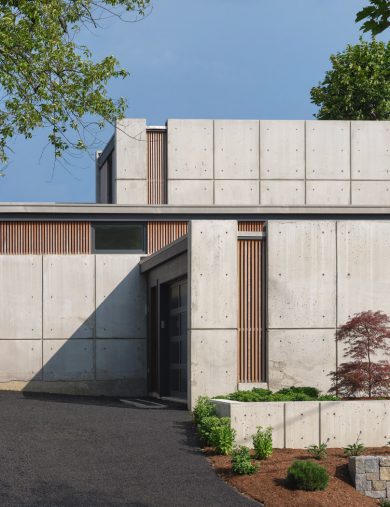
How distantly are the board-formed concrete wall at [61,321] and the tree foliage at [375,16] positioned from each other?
19.7m

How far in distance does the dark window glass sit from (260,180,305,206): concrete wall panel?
6066 millimetres

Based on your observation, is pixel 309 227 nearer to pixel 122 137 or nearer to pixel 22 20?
pixel 22 20

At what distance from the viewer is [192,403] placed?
19891 millimetres

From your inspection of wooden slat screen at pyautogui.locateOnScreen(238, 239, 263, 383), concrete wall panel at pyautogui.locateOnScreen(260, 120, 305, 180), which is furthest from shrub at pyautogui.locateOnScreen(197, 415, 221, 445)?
concrete wall panel at pyautogui.locateOnScreen(260, 120, 305, 180)

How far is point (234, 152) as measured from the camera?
106 ft

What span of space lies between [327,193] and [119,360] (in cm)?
988

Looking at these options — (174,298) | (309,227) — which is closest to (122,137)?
(174,298)

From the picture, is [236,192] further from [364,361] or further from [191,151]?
[364,361]

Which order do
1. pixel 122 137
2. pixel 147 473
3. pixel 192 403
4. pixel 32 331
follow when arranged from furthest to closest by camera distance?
pixel 122 137
pixel 32 331
pixel 192 403
pixel 147 473

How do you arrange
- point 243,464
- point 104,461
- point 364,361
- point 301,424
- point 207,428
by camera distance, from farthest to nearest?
point 364,361
point 301,424
point 207,428
point 104,461
point 243,464

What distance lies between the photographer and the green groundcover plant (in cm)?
1788

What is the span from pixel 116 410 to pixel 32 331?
24.9 feet

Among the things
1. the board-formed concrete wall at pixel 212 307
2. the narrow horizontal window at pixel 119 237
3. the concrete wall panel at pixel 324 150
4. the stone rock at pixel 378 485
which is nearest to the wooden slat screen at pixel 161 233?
the narrow horizontal window at pixel 119 237

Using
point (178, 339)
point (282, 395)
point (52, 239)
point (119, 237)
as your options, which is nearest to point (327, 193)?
point (119, 237)
